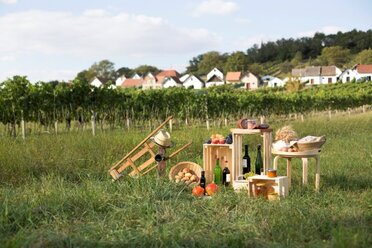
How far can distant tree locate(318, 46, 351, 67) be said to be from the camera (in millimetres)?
102312

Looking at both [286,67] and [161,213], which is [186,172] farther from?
[286,67]

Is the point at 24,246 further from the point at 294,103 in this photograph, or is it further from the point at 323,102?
the point at 323,102

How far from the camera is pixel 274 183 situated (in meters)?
7.18

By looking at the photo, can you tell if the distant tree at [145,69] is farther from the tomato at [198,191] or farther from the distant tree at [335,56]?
the tomato at [198,191]

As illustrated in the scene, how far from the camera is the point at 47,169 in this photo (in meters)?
8.70

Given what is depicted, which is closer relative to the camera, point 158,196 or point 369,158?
point 158,196

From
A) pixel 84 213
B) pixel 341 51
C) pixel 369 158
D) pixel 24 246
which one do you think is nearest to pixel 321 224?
pixel 84 213

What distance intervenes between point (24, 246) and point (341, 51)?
346 ft

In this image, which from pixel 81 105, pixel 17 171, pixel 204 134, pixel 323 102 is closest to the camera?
pixel 17 171

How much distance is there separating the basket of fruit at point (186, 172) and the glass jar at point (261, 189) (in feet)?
3.51

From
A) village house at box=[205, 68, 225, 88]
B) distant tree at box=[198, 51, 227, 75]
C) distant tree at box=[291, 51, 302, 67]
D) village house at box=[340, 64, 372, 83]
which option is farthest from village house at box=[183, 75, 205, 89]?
distant tree at box=[291, 51, 302, 67]

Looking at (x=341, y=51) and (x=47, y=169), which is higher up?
(x=341, y=51)

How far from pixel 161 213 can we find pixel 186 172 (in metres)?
2.44

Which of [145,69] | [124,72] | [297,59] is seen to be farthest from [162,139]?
[297,59]
